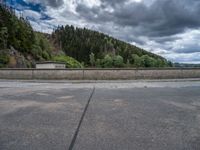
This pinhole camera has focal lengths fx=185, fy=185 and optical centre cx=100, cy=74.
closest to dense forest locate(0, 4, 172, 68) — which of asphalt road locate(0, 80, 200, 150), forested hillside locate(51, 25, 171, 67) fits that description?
forested hillside locate(51, 25, 171, 67)

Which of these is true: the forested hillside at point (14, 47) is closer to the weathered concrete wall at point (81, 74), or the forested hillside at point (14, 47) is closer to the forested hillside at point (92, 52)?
the weathered concrete wall at point (81, 74)

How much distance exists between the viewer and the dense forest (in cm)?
3881

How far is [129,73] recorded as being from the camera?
66.4ft

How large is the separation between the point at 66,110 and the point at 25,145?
109 inches

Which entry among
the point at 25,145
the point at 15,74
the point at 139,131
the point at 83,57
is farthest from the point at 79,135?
the point at 83,57

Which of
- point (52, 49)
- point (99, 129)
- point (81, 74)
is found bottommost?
point (99, 129)

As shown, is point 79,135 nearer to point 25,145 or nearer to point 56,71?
point 25,145

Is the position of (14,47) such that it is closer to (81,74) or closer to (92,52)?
(81,74)

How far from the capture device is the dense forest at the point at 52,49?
3881 centimetres

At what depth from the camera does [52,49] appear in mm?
101188

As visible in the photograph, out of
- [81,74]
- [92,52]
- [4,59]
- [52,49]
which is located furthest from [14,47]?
[92,52]

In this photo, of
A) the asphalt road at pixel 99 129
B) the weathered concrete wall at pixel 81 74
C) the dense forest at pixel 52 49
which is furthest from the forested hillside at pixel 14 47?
the asphalt road at pixel 99 129

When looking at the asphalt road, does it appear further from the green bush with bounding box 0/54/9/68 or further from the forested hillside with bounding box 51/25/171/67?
the forested hillside with bounding box 51/25/171/67

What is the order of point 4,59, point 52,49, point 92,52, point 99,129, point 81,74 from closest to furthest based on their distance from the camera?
point 99,129 → point 81,74 → point 4,59 → point 52,49 → point 92,52
